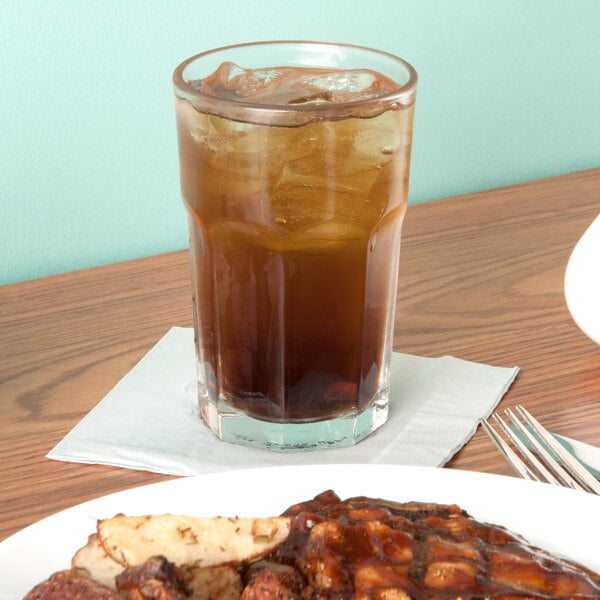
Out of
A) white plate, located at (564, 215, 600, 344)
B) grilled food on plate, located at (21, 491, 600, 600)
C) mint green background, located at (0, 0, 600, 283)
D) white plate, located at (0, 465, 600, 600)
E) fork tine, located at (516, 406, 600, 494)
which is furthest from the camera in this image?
mint green background, located at (0, 0, 600, 283)

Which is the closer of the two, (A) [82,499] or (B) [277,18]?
(A) [82,499]

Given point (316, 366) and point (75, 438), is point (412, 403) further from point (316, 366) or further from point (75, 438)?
point (75, 438)

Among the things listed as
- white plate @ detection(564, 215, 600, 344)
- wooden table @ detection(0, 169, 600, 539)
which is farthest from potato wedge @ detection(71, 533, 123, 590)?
white plate @ detection(564, 215, 600, 344)

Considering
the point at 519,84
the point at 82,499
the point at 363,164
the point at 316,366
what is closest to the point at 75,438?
the point at 82,499

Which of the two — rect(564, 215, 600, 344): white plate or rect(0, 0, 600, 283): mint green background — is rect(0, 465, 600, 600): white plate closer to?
rect(564, 215, 600, 344): white plate

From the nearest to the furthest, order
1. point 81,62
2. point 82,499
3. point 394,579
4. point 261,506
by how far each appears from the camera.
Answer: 1. point 394,579
2. point 261,506
3. point 82,499
4. point 81,62

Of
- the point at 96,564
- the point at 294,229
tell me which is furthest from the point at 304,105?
the point at 96,564
